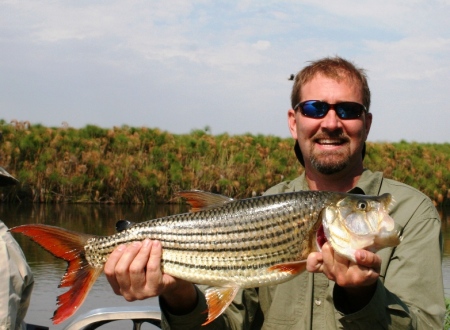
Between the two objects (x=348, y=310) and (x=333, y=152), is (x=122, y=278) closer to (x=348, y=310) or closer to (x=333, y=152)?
(x=348, y=310)

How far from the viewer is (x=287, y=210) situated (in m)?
3.82

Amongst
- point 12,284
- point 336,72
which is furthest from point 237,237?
point 12,284

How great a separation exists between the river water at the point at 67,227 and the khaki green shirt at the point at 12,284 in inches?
134

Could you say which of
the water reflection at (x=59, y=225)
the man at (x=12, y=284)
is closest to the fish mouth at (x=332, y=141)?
the man at (x=12, y=284)

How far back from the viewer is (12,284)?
4801mm

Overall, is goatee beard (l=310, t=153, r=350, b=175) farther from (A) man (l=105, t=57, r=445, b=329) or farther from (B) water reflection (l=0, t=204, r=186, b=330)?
(B) water reflection (l=0, t=204, r=186, b=330)

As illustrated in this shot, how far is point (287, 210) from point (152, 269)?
0.80 meters

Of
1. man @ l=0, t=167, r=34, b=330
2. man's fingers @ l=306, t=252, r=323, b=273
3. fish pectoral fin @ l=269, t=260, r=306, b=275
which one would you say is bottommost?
man @ l=0, t=167, r=34, b=330

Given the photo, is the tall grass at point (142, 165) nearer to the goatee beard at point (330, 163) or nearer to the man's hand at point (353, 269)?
the goatee beard at point (330, 163)

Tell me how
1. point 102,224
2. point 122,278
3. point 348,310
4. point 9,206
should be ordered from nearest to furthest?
point 348,310
point 122,278
point 102,224
point 9,206

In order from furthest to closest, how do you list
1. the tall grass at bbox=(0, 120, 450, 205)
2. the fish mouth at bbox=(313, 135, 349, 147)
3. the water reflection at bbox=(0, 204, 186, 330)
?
1. the tall grass at bbox=(0, 120, 450, 205)
2. the water reflection at bbox=(0, 204, 186, 330)
3. the fish mouth at bbox=(313, 135, 349, 147)

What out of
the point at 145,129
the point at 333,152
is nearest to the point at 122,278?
the point at 333,152

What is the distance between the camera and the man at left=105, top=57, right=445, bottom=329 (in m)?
3.66

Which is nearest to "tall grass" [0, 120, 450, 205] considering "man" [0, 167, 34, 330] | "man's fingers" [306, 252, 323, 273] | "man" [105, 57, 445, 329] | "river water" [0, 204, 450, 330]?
"river water" [0, 204, 450, 330]
